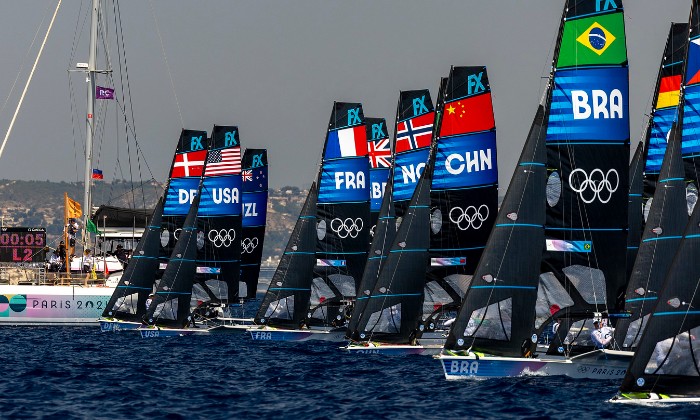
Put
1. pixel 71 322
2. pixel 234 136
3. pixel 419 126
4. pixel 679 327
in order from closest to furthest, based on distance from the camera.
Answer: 1. pixel 679 327
2. pixel 419 126
3. pixel 234 136
4. pixel 71 322

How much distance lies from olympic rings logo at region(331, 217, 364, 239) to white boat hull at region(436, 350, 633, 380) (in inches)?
764

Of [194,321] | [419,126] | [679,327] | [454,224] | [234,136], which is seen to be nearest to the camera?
[679,327]

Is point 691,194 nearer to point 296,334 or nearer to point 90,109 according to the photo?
point 296,334

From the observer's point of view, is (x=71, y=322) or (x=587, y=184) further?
(x=71, y=322)

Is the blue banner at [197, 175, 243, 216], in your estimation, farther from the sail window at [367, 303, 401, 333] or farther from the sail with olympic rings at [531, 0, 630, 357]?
the sail with olympic rings at [531, 0, 630, 357]

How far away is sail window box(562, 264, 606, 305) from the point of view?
33.0 metres

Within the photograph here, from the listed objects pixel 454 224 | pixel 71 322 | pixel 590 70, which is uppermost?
Answer: pixel 590 70

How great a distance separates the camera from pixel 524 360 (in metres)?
31.6

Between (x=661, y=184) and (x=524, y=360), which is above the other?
(x=661, y=184)

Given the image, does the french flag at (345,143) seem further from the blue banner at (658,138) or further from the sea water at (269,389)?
→ the blue banner at (658,138)

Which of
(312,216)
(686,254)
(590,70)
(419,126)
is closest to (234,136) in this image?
(312,216)

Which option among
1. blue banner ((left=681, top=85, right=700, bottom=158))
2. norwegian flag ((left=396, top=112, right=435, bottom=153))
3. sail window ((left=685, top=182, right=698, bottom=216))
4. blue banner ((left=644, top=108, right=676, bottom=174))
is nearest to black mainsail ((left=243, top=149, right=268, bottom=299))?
norwegian flag ((left=396, top=112, right=435, bottom=153))

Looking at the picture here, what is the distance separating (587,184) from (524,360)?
5159 mm

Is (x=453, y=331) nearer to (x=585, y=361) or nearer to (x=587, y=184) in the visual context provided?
(x=585, y=361)
